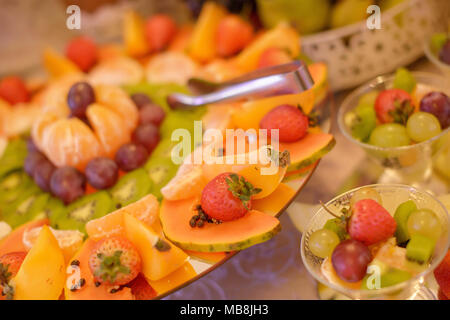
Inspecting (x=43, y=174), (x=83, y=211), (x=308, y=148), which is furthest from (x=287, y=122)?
(x=43, y=174)

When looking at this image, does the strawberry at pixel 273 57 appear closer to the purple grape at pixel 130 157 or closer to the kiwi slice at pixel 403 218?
the purple grape at pixel 130 157

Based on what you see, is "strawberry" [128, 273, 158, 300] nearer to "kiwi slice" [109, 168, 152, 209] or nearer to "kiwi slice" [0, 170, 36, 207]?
"kiwi slice" [109, 168, 152, 209]

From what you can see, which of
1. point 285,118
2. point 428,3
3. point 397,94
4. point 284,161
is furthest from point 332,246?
point 428,3

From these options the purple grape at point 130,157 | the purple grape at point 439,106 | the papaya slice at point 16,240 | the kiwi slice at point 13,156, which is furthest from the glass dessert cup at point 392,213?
the kiwi slice at point 13,156

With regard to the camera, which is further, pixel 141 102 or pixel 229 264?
pixel 141 102

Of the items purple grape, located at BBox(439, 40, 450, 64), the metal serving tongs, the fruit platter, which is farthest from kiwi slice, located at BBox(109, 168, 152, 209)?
purple grape, located at BBox(439, 40, 450, 64)

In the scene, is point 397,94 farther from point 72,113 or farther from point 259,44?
point 72,113

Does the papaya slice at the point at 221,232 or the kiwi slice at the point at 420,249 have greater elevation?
the kiwi slice at the point at 420,249
